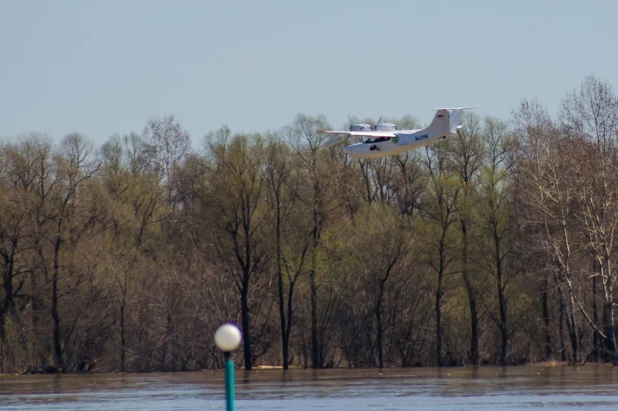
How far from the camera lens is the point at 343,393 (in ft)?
120

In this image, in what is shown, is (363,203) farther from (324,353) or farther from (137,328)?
(137,328)

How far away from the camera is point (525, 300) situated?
66.9m

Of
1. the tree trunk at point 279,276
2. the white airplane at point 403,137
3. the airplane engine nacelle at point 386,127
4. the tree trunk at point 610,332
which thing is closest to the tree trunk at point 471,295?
the tree trunk at point 279,276

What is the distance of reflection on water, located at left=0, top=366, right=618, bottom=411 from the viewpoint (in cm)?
3059

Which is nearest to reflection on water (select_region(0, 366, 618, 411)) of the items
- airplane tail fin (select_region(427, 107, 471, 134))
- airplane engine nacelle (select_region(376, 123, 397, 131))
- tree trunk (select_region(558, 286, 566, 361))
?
airplane tail fin (select_region(427, 107, 471, 134))

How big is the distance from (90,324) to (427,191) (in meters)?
20.4

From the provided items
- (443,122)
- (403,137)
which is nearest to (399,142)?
(403,137)

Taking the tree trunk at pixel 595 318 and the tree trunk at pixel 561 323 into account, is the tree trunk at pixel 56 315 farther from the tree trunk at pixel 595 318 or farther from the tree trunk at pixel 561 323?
the tree trunk at pixel 595 318

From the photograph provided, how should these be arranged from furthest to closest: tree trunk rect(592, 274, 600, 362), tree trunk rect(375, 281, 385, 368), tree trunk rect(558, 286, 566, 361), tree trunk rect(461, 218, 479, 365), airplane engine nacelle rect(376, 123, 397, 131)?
tree trunk rect(461, 218, 479, 365) < tree trunk rect(375, 281, 385, 368) < tree trunk rect(558, 286, 566, 361) < tree trunk rect(592, 274, 600, 362) < airplane engine nacelle rect(376, 123, 397, 131)

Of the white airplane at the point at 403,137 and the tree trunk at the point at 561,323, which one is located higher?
the white airplane at the point at 403,137

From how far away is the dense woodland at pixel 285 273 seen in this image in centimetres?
6669

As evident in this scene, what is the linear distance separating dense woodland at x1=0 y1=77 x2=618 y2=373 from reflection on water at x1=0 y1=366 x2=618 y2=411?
699 inches

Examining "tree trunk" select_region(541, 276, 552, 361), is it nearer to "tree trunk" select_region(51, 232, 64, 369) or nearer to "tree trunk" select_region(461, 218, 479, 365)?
"tree trunk" select_region(461, 218, 479, 365)

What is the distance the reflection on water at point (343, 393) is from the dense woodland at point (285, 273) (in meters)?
17.7
